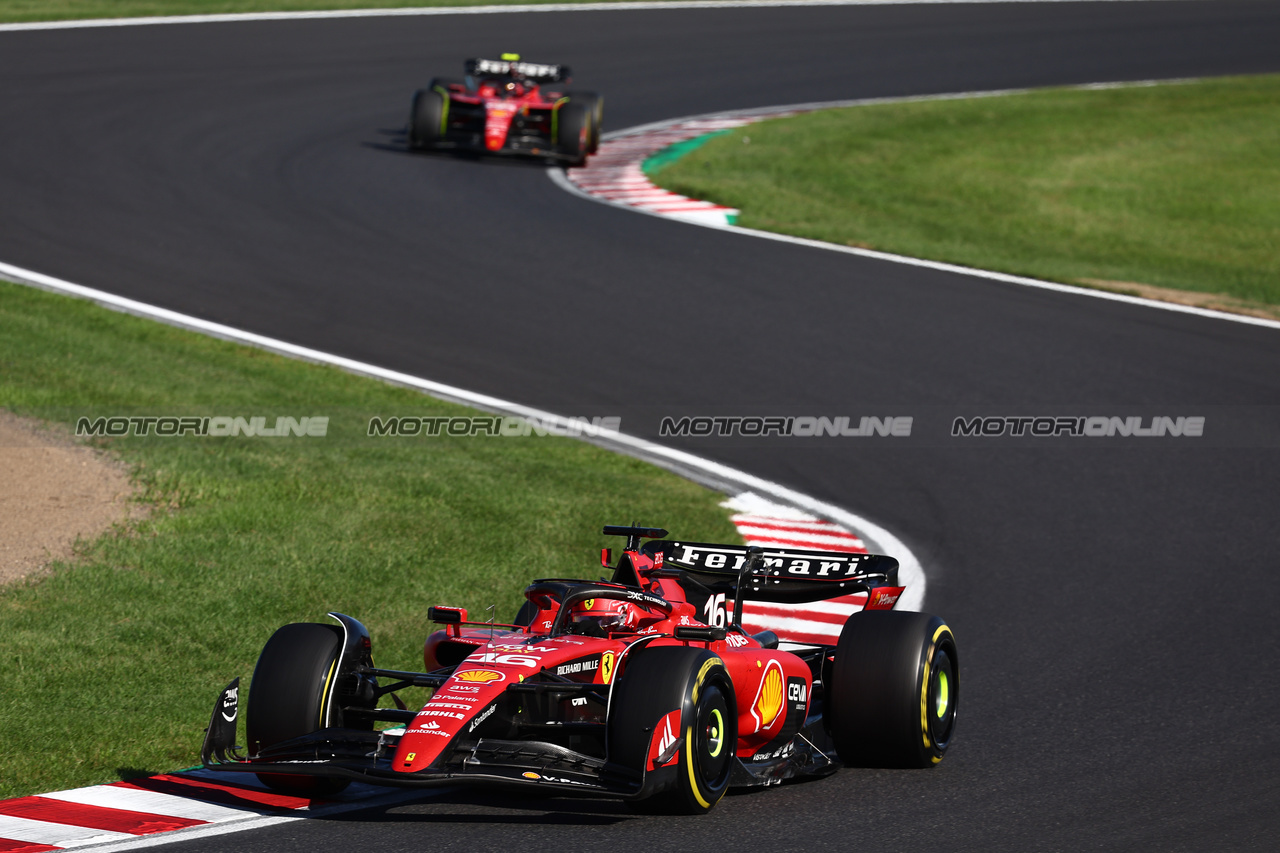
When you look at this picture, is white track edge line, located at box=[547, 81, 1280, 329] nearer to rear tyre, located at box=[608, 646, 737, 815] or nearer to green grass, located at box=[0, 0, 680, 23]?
green grass, located at box=[0, 0, 680, 23]

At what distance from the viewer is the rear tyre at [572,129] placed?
23.6 m

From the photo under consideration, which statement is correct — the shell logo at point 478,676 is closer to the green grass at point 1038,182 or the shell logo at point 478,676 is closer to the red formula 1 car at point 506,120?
the green grass at point 1038,182

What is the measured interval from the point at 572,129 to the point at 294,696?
17466mm

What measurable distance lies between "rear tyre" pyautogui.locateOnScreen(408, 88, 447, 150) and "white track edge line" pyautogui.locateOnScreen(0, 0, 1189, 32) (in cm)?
1229

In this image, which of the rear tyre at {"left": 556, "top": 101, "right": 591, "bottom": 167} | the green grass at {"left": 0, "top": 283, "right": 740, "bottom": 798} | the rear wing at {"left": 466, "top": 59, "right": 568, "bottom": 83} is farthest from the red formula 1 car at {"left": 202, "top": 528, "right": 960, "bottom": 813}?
the rear wing at {"left": 466, "top": 59, "right": 568, "bottom": 83}

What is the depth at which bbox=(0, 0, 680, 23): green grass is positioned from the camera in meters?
33.8

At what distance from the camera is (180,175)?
72.6 ft

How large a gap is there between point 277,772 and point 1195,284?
1596 centimetres

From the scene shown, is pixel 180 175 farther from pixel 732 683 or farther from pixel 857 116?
pixel 732 683

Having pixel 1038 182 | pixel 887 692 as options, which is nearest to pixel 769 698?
pixel 887 692

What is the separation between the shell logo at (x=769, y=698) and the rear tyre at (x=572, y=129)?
16.9 metres

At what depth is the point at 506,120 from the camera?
23.8 meters

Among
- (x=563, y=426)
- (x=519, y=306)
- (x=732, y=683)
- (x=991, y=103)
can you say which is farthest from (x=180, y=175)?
(x=732, y=683)

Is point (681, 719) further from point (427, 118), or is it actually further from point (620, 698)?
point (427, 118)
